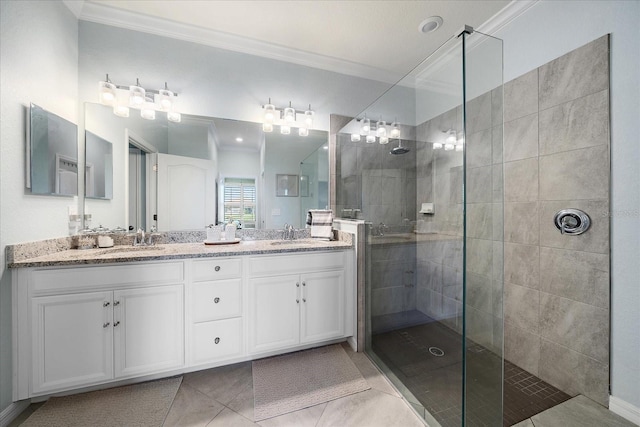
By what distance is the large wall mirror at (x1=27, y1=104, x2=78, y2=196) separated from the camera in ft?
4.88

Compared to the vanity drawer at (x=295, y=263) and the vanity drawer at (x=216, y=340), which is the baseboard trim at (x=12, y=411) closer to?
the vanity drawer at (x=216, y=340)

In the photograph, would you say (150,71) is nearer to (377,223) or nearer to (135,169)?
(135,169)

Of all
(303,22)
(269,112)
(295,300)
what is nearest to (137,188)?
Answer: (269,112)

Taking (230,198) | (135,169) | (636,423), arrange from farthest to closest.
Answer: (230,198) → (135,169) → (636,423)

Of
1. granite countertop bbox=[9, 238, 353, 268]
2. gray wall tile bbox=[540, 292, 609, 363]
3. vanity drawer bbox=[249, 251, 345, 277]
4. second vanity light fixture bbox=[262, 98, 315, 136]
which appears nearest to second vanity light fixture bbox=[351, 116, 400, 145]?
second vanity light fixture bbox=[262, 98, 315, 136]

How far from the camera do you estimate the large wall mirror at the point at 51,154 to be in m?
1.49

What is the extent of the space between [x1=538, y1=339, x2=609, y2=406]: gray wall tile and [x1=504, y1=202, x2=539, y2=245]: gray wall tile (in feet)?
2.32

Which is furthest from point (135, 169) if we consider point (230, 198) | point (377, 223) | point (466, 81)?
point (466, 81)

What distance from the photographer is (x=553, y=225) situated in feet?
5.28

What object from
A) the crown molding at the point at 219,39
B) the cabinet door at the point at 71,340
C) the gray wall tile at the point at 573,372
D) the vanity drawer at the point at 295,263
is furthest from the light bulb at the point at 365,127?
the cabinet door at the point at 71,340

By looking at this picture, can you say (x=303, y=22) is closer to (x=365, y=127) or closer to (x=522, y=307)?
(x=365, y=127)

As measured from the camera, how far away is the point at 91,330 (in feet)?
4.75

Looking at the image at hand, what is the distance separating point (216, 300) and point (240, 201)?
3.13 ft

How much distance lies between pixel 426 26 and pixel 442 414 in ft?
9.31
